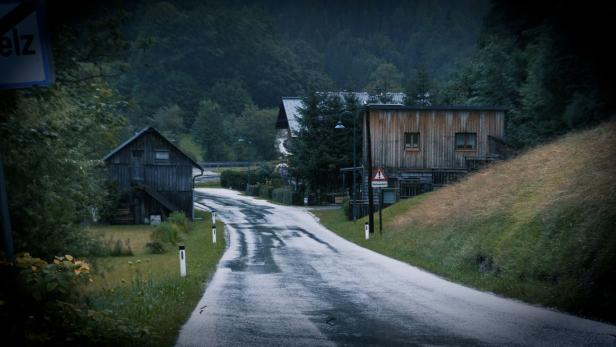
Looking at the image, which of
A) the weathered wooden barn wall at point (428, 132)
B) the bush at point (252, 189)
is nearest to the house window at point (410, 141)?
the weathered wooden barn wall at point (428, 132)

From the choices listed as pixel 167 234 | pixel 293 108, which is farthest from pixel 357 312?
pixel 293 108

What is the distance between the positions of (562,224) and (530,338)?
652 centimetres

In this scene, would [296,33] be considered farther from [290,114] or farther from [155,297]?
[290,114]

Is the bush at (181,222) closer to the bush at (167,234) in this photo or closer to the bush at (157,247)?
the bush at (167,234)

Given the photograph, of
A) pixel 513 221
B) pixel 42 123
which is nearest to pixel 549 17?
pixel 42 123

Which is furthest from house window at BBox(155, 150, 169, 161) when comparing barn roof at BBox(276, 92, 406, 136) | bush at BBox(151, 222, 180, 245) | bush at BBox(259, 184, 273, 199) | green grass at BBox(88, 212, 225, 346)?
green grass at BBox(88, 212, 225, 346)

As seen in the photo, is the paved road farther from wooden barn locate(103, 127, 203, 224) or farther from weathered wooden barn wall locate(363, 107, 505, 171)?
wooden barn locate(103, 127, 203, 224)

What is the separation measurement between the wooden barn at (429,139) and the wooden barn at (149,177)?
18458 mm

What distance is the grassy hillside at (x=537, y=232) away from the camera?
1132 cm

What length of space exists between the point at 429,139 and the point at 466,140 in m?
2.85

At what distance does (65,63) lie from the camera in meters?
9.30

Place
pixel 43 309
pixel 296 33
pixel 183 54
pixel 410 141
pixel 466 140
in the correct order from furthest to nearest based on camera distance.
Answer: pixel 466 140
pixel 410 141
pixel 183 54
pixel 43 309
pixel 296 33

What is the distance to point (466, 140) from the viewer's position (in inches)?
1667

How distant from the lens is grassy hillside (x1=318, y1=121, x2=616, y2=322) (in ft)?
37.1
